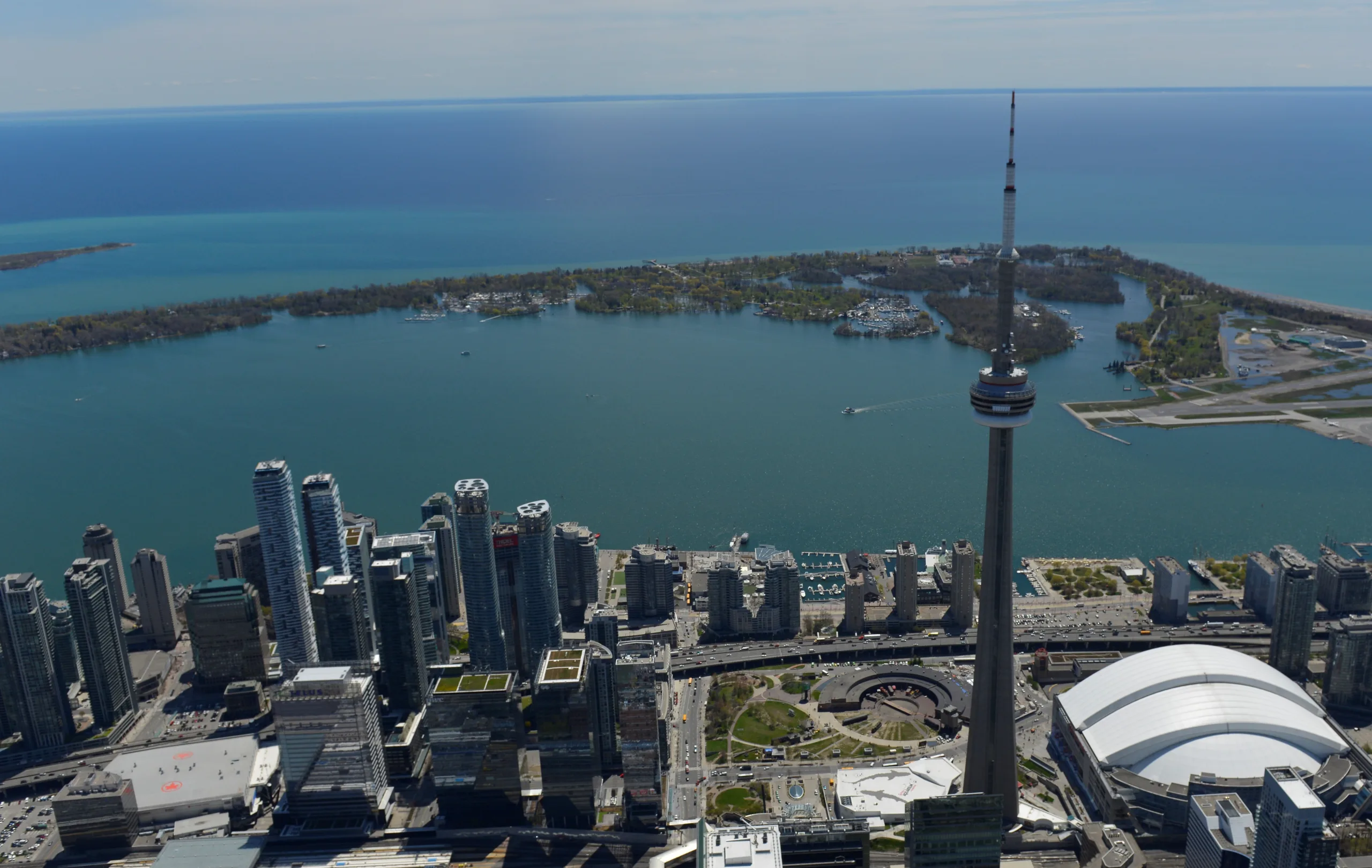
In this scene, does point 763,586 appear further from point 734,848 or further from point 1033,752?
point 734,848

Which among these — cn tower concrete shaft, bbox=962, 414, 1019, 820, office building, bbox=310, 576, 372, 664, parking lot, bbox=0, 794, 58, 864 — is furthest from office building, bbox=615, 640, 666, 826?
parking lot, bbox=0, 794, 58, 864

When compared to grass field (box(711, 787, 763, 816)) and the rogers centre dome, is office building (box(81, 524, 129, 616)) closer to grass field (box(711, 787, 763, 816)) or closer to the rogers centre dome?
grass field (box(711, 787, 763, 816))

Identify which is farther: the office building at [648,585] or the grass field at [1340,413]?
the grass field at [1340,413]

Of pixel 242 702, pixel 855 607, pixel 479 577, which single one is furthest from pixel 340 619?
pixel 855 607

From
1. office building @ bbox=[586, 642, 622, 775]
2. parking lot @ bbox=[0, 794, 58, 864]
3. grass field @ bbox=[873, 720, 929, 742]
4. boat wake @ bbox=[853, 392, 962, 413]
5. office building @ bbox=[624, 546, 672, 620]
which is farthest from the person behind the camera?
boat wake @ bbox=[853, 392, 962, 413]

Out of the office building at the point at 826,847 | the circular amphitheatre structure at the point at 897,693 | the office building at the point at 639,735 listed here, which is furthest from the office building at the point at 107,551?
the office building at the point at 826,847

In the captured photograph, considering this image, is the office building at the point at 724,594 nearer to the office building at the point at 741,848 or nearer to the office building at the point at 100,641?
the office building at the point at 741,848

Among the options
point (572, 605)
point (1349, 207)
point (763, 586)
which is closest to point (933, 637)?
point (763, 586)
